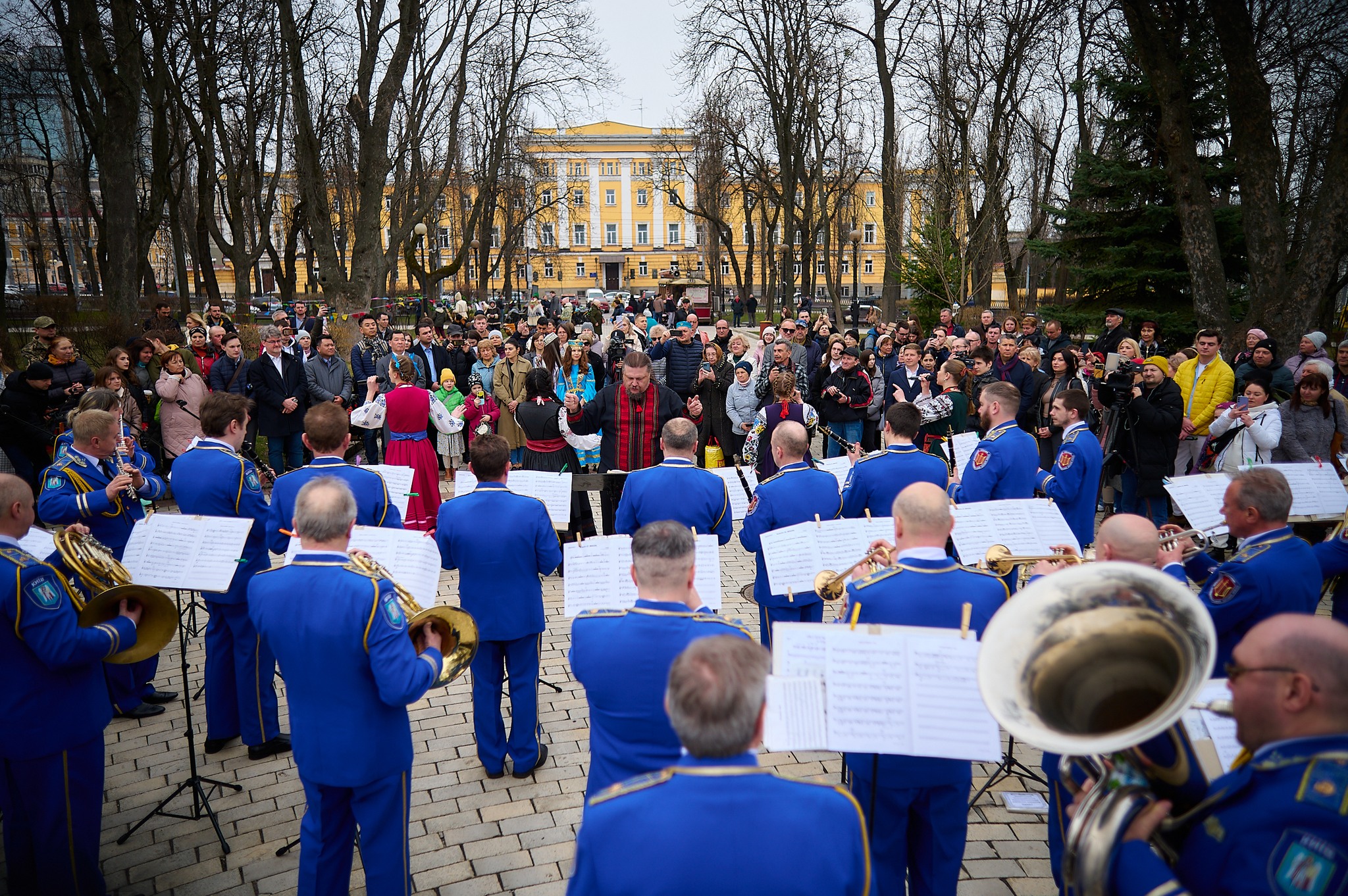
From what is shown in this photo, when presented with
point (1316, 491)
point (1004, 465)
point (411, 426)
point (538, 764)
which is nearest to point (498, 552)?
point (538, 764)

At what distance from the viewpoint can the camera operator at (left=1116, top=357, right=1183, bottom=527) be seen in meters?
7.77

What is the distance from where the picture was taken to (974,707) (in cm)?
266

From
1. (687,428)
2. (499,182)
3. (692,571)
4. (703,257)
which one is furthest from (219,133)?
(703,257)

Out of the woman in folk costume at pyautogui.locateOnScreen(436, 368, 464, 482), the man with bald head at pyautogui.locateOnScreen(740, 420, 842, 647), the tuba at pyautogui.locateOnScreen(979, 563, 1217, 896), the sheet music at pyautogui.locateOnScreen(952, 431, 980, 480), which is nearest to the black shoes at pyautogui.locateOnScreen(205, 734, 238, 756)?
the man with bald head at pyautogui.locateOnScreen(740, 420, 842, 647)

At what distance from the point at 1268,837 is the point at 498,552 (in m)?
3.54

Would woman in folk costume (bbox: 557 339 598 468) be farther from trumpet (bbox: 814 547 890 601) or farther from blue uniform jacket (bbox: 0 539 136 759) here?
blue uniform jacket (bbox: 0 539 136 759)

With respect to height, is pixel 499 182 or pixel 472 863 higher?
pixel 499 182

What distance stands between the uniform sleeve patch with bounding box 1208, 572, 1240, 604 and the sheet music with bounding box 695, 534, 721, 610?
2.15m

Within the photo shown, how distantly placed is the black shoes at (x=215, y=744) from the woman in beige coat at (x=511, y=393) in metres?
4.51

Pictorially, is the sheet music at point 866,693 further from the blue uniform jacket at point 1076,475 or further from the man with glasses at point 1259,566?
the blue uniform jacket at point 1076,475

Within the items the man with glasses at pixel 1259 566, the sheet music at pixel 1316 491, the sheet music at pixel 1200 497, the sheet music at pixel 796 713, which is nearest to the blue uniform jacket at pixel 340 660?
the sheet music at pixel 796 713

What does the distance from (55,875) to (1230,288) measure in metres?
21.8

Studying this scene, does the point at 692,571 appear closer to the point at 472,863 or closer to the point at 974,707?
the point at 974,707

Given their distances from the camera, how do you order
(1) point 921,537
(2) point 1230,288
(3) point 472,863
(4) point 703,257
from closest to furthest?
(1) point 921,537 < (3) point 472,863 < (2) point 1230,288 < (4) point 703,257
